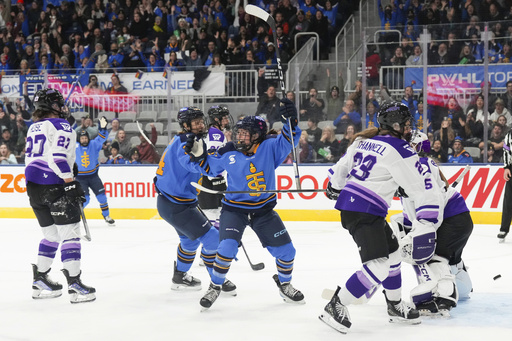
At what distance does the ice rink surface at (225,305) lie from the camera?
3.83 metres

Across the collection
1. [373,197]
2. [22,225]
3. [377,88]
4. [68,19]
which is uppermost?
[68,19]

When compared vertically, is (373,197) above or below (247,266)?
above

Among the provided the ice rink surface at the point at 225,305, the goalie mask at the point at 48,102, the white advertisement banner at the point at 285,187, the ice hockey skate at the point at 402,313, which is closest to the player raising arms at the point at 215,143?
the ice rink surface at the point at 225,305

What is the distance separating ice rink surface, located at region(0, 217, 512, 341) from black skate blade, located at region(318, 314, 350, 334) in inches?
1.3

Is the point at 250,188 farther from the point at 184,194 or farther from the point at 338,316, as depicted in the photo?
the point at 338,316

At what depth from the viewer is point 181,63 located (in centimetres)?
1231

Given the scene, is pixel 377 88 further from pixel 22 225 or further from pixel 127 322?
pixel 127 322

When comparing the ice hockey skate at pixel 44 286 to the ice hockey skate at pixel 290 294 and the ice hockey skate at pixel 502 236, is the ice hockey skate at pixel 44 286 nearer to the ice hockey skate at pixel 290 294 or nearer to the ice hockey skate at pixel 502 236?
the ice hockey skate at pixel 290 294

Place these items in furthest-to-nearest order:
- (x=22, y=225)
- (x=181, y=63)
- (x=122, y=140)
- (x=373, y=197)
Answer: (x=181, y=63) → (x=122, y=140) → (x=22, y=225) → (x=373, y=197)

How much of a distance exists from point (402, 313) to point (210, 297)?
3.78ft

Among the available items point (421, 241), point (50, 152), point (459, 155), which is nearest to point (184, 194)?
point (50, 152)

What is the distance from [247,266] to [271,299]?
1.30m

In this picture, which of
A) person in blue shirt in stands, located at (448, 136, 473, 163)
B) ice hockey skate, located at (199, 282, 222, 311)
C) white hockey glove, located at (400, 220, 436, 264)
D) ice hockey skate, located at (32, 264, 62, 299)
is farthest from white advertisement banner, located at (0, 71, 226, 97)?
white hockey glove, located at (400, 220, 436, 264)

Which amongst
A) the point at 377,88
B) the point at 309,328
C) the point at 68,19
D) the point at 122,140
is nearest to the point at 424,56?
the point at 377,88
